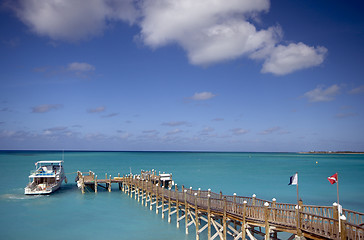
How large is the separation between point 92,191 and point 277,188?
3139 centimetres

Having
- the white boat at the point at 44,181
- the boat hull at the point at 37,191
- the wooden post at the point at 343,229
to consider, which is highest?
the wooden post at the point at 343,229

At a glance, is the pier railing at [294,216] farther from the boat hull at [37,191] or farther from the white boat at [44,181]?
the white boat at [44,181]

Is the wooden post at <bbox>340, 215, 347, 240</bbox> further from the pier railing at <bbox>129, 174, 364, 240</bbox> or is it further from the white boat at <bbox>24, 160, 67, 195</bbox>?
the white boat at <bbox>24, 160, 67, 195</bbox>

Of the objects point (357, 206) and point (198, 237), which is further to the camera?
point (357, 206)

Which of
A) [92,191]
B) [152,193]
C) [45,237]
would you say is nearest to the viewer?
[45,237]

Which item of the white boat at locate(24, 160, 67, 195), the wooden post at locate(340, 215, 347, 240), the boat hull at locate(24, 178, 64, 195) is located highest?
the wooden post at locate(340, 215, 347, 240)

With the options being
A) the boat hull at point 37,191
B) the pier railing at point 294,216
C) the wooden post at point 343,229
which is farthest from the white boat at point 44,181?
the wooden post at point 343,229

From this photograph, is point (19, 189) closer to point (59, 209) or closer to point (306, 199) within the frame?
point (59, 209)

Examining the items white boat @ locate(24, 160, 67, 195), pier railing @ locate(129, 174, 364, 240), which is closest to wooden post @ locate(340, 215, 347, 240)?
pier railing @ locate(129, 174, 364, 240)

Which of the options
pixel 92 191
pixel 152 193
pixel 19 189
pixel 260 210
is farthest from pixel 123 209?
Answer: pixel 19 189

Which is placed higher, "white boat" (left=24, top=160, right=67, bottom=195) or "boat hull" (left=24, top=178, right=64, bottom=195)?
"white boat" (left=24, top=160, right=67, bottom=195)

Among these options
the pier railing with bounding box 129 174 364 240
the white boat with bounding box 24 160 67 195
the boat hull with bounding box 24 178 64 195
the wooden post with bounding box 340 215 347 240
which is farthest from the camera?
the white boat with bounding box 24 160 67 195

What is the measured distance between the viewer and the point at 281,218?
16.0 metres

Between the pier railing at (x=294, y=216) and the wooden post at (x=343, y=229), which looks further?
the pier railing at (x=294, y=216)
